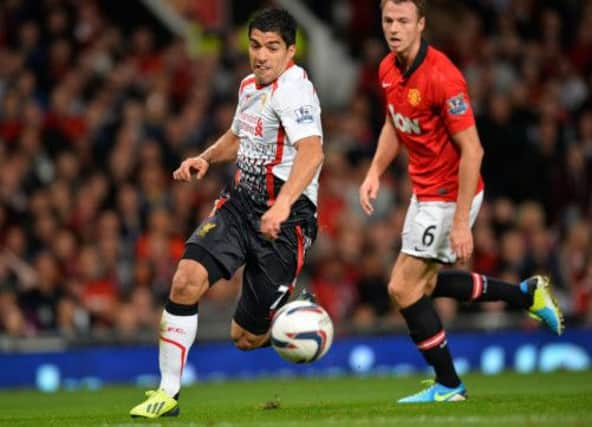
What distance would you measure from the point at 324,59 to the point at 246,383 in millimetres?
7054

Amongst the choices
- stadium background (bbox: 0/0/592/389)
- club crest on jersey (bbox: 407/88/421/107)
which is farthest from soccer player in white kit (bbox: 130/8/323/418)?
stadium background (bbox: 0/0/592/389)

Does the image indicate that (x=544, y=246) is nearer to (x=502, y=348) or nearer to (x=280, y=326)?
(x=502, y=348)

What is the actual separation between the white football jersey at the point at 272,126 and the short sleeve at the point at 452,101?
0.80m

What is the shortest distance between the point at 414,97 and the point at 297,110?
37.2 inches

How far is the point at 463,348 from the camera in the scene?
15539mm

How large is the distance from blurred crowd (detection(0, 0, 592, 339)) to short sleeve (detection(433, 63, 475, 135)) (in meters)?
6.92

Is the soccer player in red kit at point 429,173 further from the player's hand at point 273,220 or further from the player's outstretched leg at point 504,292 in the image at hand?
the player's hand at point 273,220

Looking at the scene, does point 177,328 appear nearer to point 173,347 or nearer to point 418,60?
point 173,347

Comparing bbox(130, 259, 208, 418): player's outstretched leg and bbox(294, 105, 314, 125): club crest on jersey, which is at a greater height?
bbox(294, 105, 314, 125): club crest on jersey

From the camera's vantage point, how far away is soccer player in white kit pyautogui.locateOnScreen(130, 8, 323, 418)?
8.35 m

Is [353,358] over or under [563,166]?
under

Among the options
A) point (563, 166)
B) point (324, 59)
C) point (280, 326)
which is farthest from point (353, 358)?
point (280, 326)

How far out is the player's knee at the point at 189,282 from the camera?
8336 millimetres

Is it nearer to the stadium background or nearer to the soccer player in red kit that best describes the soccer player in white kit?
the soccer player in red kit
